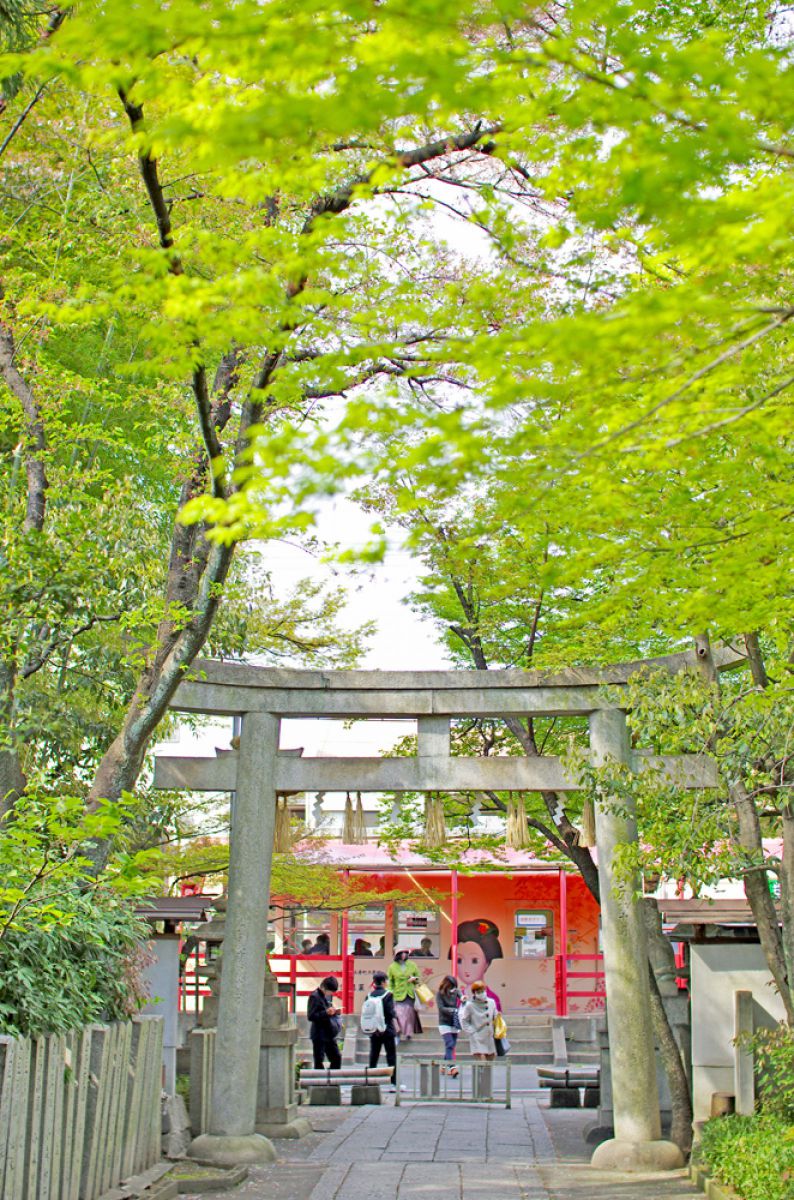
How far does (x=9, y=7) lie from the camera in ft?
26.4

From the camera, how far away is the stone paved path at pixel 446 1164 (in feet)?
31.6

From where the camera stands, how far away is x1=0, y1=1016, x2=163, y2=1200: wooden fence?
6.41m

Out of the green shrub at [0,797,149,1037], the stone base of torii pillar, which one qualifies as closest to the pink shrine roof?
the stone base of torii pillar

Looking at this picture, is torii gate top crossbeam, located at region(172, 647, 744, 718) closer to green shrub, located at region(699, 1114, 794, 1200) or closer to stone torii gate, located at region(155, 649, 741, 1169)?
stone torii gate, located at region(155, 649, 741, 1169)

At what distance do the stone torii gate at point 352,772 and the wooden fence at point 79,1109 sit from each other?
1523mm

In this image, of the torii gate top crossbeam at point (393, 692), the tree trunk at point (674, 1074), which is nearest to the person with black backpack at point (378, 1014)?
A: the tree trunk at point (674, 1074)

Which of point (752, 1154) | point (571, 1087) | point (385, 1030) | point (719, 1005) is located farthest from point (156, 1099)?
point (385, 1030)

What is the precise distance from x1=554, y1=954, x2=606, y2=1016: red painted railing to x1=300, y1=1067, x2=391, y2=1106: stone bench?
6983 millimetres

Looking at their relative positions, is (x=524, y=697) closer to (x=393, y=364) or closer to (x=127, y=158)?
(x=393, y=364)

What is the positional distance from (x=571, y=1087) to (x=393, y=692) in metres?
7.16

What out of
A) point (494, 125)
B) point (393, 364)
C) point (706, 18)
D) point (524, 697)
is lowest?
point (524, 697)

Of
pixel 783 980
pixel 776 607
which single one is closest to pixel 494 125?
pixel 776 607

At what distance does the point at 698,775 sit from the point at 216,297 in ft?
25.6

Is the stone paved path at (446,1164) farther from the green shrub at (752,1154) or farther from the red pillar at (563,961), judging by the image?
the red pillar at (563,961)
